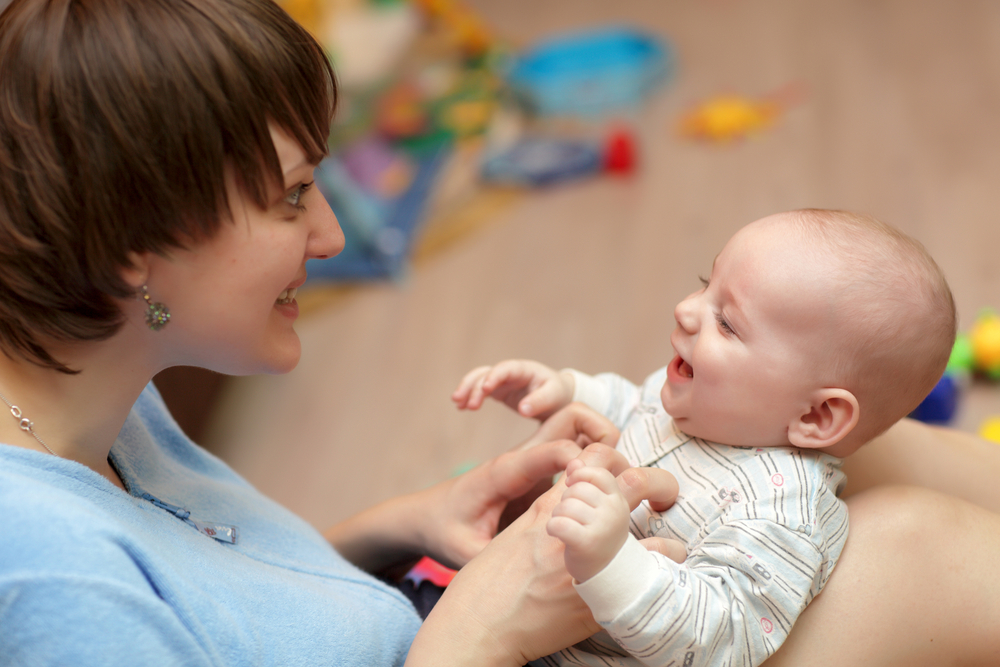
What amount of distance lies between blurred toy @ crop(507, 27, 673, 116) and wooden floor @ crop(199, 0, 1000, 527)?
0.10 meters

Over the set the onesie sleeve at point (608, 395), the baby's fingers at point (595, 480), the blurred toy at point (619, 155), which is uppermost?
the baby's fingers at point (595, 480)

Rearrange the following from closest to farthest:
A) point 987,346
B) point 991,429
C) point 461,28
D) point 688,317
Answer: point 688,317
point 991,429
point 987,346
point 461,28

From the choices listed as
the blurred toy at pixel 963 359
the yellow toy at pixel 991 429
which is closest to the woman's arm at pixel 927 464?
the yellow toy at pixel 991 429

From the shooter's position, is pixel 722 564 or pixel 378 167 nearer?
pixel 722 564

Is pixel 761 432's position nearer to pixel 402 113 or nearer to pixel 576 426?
pixel 576 426

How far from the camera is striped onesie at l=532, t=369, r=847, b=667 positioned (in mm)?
776

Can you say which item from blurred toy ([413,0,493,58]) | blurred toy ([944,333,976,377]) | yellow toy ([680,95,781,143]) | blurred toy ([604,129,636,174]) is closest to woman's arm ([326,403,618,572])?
blurred toy ([944,333,976,377])

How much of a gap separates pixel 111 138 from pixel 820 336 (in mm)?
691

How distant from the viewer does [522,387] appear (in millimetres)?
1152

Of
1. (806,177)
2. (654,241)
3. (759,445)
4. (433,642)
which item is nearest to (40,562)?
(433,642)

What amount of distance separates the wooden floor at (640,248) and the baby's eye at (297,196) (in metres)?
1.22

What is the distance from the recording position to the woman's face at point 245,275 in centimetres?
77

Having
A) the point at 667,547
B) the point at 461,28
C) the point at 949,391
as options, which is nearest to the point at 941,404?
the point at 949,391

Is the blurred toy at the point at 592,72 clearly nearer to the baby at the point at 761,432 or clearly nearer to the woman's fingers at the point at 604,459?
the baby at the point at 761,432
